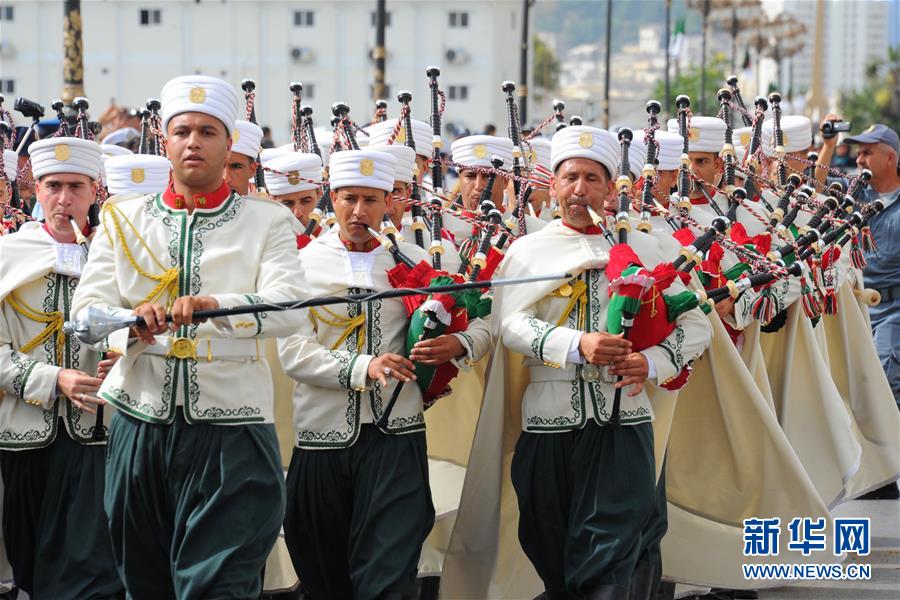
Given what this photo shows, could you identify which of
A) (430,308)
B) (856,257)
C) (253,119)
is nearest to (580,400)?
(430,308)

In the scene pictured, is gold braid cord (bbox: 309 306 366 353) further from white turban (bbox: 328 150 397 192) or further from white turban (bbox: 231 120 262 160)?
white turban (bbox: 231 120 262 160)

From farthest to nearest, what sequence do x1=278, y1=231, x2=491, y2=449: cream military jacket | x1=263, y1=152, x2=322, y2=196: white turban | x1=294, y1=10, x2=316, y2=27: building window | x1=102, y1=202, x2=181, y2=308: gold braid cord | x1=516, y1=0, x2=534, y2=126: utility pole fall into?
x1=294, y1=10, x2=316, y2=27: building window → x1=516, y1=0, x2=534, y2=126: utility pole → x1=263, y1=152, x2=322, y2=196: white turban → x1=278, y1=231, x2=491, y2=449: cream military jacket → x1=102, y1=202, x2=181, y2=308: gold braid cord

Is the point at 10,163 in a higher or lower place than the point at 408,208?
higher

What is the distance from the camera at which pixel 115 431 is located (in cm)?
545

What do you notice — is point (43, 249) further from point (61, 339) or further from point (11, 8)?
point (11, 8)

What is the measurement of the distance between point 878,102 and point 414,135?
91709mm

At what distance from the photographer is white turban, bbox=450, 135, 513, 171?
8883 millimetres

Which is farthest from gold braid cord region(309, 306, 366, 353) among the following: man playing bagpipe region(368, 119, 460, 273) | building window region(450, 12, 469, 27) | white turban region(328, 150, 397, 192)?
building window region(450, 12, 469, 27)

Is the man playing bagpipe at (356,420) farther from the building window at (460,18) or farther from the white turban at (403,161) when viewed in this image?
the building window at (460,18)

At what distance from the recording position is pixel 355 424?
20.8ft

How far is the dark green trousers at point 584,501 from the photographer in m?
6.16

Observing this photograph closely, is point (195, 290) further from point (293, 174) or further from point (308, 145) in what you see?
point (308, 145)

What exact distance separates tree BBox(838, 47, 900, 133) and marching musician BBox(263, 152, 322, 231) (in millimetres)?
83806

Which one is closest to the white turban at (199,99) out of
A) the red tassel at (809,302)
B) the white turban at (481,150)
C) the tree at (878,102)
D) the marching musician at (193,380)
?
the marching musician at (193,380)
